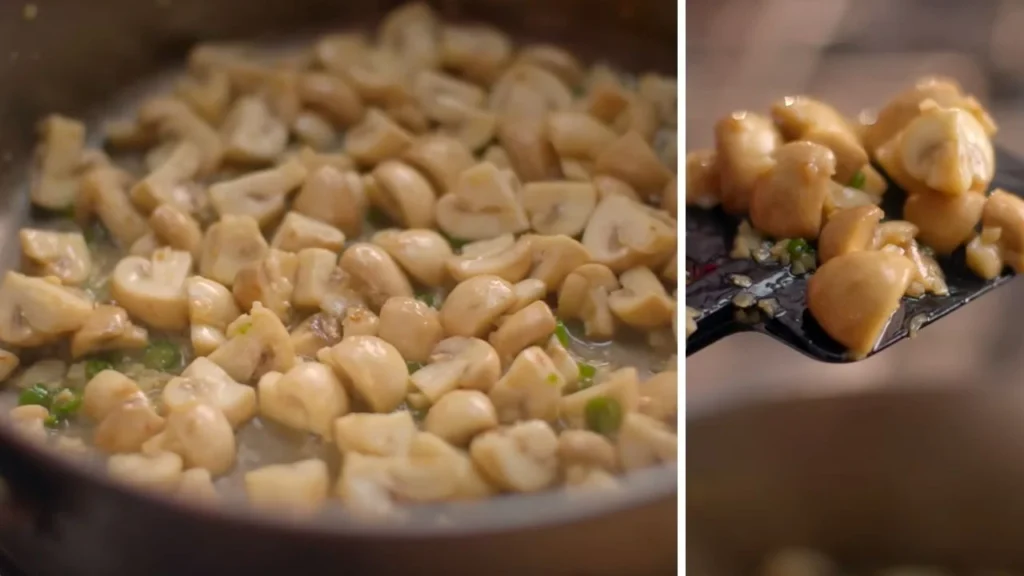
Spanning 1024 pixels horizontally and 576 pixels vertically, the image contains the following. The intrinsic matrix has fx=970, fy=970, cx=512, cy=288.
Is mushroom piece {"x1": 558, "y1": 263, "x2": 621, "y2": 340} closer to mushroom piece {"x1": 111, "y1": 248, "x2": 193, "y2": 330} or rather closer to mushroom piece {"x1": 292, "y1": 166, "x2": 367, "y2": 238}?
mushroom piece {"x1": 292, "y1": 166, "x2": 367, "y2": 238}

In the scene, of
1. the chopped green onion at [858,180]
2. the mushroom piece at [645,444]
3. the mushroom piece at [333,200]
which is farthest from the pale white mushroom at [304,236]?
the chopped green onion at [858,180]

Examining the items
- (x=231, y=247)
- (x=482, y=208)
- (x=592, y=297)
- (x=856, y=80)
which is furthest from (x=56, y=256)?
(x=856, y=80)

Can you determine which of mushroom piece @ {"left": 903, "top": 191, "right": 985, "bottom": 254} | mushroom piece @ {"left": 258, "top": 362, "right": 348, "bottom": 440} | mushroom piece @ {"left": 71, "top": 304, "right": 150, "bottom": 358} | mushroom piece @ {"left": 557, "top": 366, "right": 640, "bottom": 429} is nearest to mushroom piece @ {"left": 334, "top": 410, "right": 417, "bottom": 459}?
mushroom piece @ {"left": 258, "top": 362, "right": 348, "bottom": 440}

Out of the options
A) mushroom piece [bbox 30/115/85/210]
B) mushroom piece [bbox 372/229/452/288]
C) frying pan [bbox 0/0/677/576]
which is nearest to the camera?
frying pan [bbox 0/0/677/576]

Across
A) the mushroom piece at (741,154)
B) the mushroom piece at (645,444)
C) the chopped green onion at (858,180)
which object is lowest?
the mushroom piece at (645,444)

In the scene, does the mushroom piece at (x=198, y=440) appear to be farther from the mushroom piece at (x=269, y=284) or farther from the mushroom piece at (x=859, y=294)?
the mushroom piece at (x=859, y=294)

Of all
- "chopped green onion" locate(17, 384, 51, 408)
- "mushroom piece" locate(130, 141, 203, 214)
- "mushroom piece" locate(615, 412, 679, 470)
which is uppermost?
"mushroom piece" locate(130, 141, 203, 214)

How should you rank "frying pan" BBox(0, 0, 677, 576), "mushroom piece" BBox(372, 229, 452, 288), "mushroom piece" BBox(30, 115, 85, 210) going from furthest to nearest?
"mushroom piece" BBox(30, 115, 85, 210), "mushroom piece" BBox(372, 229, 452, 288), "frying pan" BBox(0, 0, 677, 576)

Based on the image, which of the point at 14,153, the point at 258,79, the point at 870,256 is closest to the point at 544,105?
the point at 258,79
